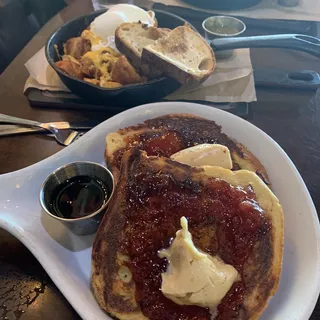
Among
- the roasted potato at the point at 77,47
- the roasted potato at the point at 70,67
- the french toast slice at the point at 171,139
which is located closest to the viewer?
the french toast slice at the point at 171,139

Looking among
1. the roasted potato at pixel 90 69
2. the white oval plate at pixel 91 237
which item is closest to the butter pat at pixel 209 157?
the white oval plate at pixel 91 237

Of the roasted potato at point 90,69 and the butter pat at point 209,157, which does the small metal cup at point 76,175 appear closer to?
the butter pat at point 209,157

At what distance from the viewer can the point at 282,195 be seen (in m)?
1.34

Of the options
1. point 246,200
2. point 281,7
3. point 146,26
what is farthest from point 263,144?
point 281,7

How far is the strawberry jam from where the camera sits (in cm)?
100

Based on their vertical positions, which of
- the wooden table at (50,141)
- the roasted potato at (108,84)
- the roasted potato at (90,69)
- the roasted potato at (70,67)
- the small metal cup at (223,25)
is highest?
the roasted potato at (70,67)

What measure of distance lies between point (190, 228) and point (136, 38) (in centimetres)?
122

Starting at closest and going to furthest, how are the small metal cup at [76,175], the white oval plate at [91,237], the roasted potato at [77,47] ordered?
the white oval plate at [91,237] → the small metal cup at [76,175] → the roasted potato at [77,47]

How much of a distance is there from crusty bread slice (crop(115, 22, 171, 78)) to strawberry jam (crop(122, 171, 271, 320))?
34.1 inches

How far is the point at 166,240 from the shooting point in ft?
3.38

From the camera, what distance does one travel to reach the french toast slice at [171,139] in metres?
1.35

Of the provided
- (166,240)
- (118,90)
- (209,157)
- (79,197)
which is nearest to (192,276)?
(166,240)

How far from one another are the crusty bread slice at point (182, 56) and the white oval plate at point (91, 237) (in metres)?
0.20

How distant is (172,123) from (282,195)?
1.64 feet
